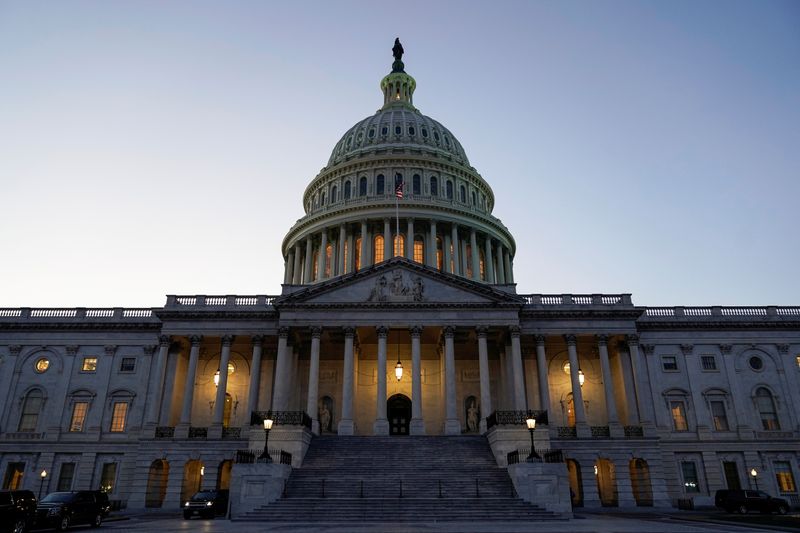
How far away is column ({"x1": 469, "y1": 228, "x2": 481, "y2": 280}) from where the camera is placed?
216 feet

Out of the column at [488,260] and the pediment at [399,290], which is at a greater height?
the column at [488,260]

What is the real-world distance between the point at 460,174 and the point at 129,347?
42.7m

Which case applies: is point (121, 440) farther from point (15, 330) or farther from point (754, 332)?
point (754, 332)

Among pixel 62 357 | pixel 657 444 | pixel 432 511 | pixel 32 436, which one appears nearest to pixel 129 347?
pixel 62 357

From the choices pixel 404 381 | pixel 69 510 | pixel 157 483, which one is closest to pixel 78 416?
pixel 157 483

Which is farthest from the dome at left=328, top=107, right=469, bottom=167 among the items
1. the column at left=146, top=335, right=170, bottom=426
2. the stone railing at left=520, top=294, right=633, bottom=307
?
the column at left=146, top=335, right=170, bottom=426

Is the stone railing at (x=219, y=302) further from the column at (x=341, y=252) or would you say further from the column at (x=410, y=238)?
the column at (x=410, y=238)

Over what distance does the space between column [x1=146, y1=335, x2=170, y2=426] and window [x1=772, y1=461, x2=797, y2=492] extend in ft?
156

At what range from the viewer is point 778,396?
4775 centimetres

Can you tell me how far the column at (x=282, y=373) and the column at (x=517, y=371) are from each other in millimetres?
16948

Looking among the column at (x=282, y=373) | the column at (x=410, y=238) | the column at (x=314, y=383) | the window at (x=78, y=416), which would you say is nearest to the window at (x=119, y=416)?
the window at (x=78, y=416)

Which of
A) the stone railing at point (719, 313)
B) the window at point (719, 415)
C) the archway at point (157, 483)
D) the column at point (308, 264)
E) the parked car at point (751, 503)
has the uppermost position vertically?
the column at point (308, 264)

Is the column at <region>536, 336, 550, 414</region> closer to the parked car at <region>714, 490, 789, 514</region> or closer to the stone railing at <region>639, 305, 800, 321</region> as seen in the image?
the stone railing at <region>639, 305, 800, 321</region>

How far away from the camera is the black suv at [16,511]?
1994 cm
